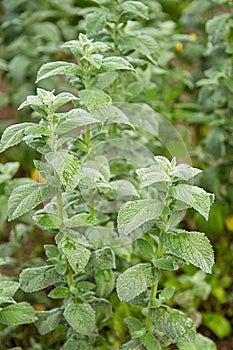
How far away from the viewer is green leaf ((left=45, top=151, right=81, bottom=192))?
1.54 meters

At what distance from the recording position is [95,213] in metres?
1.99

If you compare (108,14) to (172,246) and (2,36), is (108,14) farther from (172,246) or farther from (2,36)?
(2,36)

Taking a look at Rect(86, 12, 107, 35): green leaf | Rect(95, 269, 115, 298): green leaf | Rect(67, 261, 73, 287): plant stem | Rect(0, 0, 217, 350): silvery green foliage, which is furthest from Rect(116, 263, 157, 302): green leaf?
Rect(86, 12, 107, 35): green leaf

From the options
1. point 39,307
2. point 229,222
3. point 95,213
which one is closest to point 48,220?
point 95,213

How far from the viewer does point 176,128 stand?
2836 millimetres

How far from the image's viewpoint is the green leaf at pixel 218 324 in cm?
252

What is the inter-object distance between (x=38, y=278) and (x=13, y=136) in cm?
42

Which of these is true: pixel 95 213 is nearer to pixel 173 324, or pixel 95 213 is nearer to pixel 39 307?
pixel 173 324

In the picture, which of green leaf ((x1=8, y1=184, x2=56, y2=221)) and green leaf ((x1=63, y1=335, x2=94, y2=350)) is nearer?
green leaf ((x1=8, y1=184, x2=56, y2=221))

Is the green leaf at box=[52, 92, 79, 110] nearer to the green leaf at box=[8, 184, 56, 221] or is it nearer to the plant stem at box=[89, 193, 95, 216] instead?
the green leaf at box=[8, 184, 56, 221]

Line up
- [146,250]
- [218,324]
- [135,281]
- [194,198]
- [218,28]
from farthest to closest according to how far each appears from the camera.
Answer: [218,324] < [218,28] < [146,250] < [135,281] < [194,198]

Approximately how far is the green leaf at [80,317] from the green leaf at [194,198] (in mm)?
442

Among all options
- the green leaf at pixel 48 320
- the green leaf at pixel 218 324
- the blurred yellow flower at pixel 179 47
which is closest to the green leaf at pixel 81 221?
the green leaf at pixel 48 320

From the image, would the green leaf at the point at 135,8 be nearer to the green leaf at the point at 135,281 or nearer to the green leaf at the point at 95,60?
the green leaf at the point at 95,60
